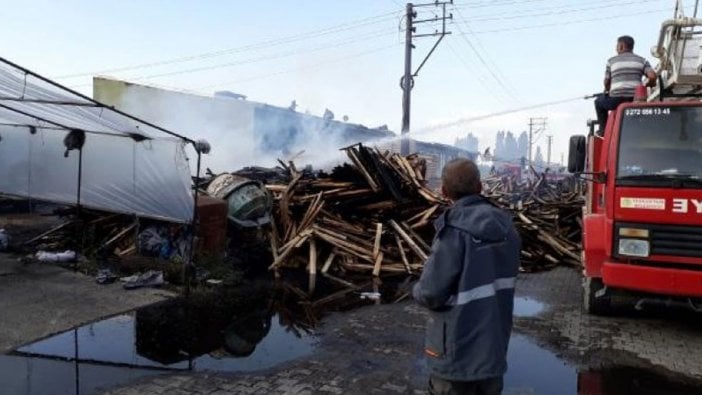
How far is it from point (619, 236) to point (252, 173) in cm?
1122

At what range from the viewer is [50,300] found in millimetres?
7383

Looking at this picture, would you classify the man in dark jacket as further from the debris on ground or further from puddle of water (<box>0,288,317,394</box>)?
the debris on ground

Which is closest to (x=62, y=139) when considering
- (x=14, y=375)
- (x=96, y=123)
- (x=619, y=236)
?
(x=96, y=123)

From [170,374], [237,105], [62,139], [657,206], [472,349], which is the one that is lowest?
[170,374]

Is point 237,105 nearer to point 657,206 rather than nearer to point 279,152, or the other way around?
point 279,152

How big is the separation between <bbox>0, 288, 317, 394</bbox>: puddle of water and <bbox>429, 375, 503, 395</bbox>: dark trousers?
2.97 m

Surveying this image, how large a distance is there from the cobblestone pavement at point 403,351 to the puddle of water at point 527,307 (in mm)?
132

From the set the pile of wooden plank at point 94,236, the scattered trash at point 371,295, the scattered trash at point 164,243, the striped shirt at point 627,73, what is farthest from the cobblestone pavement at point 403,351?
the pile of wooden plank at point 94,236

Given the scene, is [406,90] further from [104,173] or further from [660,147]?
[660,147]

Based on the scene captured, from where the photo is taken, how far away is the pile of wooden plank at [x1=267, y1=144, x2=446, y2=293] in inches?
412

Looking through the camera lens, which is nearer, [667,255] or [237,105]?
[667,255]

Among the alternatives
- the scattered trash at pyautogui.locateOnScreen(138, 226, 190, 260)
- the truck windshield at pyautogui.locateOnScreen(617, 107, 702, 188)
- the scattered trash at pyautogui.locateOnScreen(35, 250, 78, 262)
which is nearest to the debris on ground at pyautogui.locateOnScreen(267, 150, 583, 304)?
the scattered trash at pyautogui.locateOnScreen(138, 226, 190, 260)

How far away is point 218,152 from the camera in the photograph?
1208 inches

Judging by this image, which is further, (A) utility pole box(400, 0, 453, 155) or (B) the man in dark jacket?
(A) utility pole box(400, 0, 453, 155)
